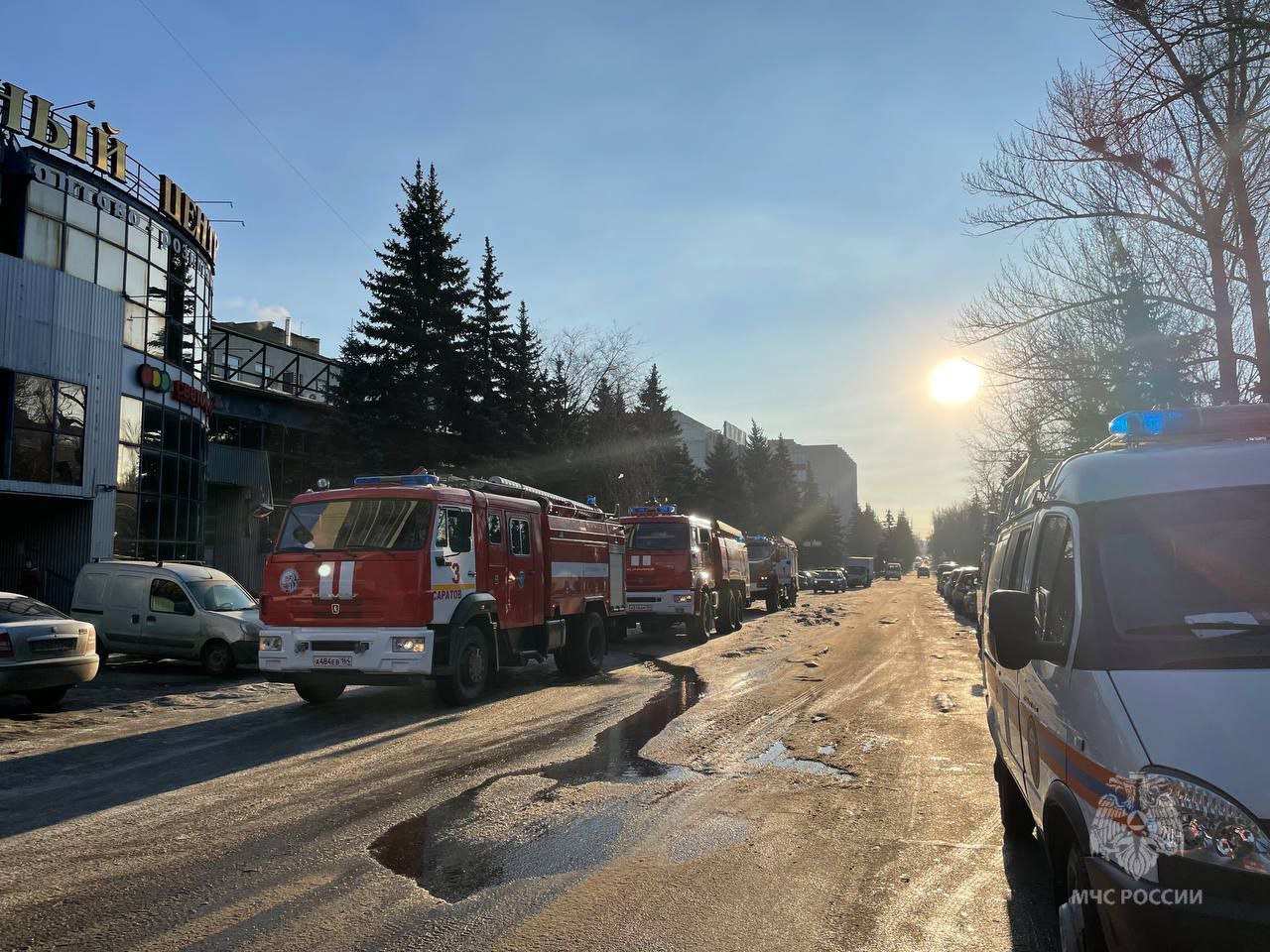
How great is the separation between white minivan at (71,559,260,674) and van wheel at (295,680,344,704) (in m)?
4.42

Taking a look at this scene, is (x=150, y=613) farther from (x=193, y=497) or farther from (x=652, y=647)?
(x=193, y=497)

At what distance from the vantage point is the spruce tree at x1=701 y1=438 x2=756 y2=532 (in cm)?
7131

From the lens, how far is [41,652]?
411 inches

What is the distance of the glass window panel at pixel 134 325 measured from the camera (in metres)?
23.8

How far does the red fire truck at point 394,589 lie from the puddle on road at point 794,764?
4075 mm

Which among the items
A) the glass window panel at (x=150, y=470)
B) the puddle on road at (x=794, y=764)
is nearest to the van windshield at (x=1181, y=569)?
the puddle on road at (x=794, y=764)

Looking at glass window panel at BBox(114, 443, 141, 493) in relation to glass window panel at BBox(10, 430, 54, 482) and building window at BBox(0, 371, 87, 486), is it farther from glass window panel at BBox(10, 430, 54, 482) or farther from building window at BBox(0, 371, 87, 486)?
glass window panel at BBox(10, 430, 54, 482)

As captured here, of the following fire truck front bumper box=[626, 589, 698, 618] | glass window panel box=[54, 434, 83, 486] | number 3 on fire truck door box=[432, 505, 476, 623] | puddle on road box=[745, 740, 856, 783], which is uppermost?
glass window panel box=[54, 434, 83, 486]

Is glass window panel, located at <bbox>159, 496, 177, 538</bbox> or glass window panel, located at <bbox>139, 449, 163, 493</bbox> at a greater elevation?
glass window panel, located at <bbox>139, 449, 163, 493</bbox>

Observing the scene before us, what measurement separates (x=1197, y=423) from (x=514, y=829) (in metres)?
4.50

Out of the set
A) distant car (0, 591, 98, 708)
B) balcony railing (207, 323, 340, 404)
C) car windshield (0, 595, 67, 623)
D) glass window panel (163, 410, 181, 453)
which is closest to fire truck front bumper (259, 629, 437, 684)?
distant car (0, 591, 98, 708)

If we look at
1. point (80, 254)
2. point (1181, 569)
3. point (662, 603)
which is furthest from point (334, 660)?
point (80, 254)

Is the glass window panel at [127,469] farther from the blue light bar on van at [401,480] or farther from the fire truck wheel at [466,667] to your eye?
the fire truck wheel at [466,667]

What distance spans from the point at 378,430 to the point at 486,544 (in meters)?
19.7
